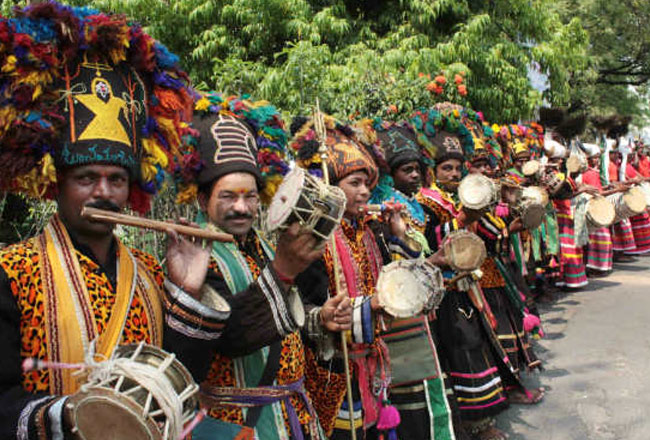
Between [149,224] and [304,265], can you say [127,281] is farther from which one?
[304,265]

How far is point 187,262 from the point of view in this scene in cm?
206

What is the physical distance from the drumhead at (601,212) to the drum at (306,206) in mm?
7893

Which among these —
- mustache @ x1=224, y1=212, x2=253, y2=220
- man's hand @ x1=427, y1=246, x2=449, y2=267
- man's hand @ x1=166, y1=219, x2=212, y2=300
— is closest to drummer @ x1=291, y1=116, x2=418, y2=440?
man's hand @ x1=427, y1=246, x2=449, y2=267

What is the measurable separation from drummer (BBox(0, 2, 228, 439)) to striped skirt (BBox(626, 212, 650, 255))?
13817 mm

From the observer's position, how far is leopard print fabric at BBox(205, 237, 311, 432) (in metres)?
2.41

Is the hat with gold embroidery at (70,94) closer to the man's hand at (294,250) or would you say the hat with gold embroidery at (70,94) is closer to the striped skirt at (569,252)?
the man's hand at (294,250)

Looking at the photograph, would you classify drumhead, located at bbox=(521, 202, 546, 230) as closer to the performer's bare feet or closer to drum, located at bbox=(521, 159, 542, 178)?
the performer's bare feet

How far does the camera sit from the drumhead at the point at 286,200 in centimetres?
227

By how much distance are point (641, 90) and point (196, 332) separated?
29.9 m

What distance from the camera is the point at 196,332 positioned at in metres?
2.03

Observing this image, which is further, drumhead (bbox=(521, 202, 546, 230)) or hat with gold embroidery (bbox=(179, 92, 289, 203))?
drumhead (bbox=(521, 202, 546, 230))

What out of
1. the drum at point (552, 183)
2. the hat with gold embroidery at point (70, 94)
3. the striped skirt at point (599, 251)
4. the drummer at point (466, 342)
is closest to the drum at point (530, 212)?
the drummer at point (466, 342)

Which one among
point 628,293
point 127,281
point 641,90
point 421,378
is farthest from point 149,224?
point 641,90

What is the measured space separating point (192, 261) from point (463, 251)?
276 centimetres
